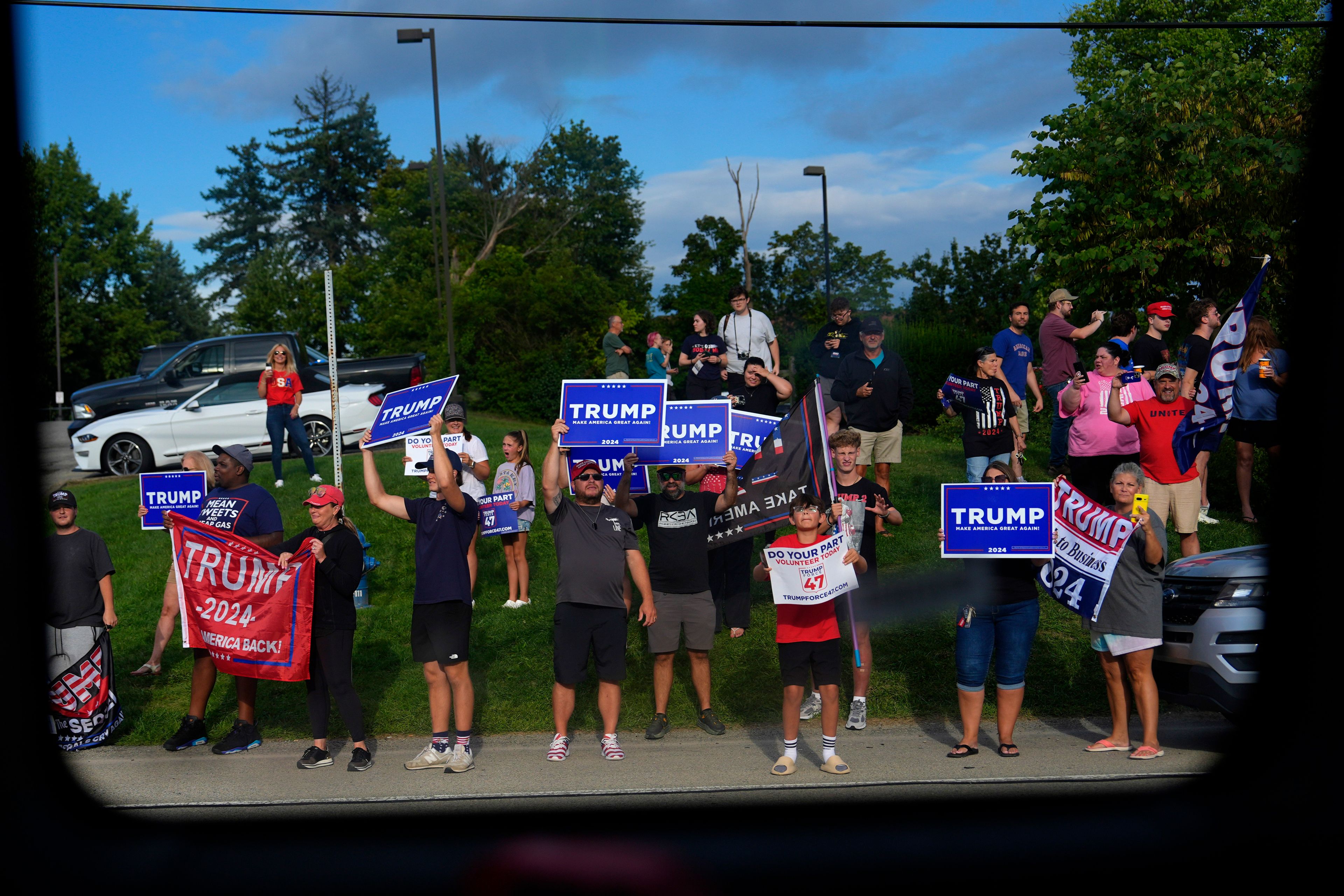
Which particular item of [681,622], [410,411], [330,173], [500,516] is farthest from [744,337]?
[330,173]

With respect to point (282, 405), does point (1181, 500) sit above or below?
below

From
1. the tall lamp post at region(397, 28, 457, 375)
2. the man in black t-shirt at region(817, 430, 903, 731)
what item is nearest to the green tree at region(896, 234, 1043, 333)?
the tall lamp post at region(397, 28, 457, 375)

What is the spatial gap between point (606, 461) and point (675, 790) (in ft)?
8.48

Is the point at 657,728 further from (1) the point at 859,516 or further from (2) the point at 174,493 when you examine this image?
(2) the point at 174,493

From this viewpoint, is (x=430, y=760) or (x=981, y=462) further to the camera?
(x=981, y=462)

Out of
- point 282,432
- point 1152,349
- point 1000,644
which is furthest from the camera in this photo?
point 282,432

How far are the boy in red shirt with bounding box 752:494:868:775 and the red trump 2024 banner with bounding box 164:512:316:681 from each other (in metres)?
3.36

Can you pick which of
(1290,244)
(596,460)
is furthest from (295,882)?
(1290,244)

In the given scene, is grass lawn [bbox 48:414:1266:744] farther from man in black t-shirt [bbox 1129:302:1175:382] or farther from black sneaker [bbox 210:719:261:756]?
man in black t-shirt [bbox 1129:302:1175:382]

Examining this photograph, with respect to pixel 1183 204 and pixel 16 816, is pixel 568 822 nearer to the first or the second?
pixel 16 816

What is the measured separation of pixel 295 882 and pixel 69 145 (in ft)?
193

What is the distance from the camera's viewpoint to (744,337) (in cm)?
1204

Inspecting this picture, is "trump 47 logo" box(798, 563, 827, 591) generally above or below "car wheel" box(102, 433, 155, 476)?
below

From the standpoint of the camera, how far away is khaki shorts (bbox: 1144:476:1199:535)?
9.47 m
